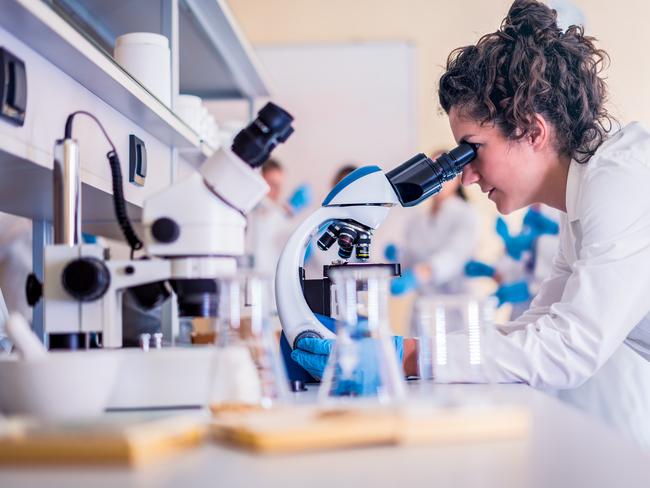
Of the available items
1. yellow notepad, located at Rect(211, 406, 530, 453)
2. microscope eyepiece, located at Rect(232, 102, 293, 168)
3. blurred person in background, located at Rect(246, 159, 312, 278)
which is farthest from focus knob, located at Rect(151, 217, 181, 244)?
blurred person in background, located at Rect(246, 159, 312, 278)

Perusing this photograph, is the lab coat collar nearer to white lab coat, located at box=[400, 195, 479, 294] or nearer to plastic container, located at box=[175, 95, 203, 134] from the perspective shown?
plastic container, located at box=[175, 95, 203, 134]

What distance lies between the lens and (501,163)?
1.68 m

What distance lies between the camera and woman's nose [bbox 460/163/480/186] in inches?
67.1

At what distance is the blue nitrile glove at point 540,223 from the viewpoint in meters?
3.80

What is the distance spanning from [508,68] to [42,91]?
0.94 meters

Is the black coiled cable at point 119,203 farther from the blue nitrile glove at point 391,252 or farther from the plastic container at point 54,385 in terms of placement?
the blue nitrile glove at point 391,252

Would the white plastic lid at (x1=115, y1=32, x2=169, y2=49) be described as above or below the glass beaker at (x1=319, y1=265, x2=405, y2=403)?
above

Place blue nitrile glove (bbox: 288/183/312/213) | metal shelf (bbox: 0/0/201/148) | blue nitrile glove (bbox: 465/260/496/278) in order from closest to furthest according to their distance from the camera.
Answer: metal shelf (bbox: 0/0/201/148) < blue nitrile glove (bbox: 465/260/496/278) < blue nitrile glove (bbox: 288/183/312/213)

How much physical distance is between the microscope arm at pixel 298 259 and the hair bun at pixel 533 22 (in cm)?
52

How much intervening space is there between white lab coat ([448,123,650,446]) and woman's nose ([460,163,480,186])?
0.75ft

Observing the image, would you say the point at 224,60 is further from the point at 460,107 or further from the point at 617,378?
the point at 617,378

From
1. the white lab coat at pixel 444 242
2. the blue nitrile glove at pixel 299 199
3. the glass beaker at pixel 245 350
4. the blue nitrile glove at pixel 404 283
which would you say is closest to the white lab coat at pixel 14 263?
the glass beaker at pixel 245 350

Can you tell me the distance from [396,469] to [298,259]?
86cm

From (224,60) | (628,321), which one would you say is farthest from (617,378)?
(224,60)
